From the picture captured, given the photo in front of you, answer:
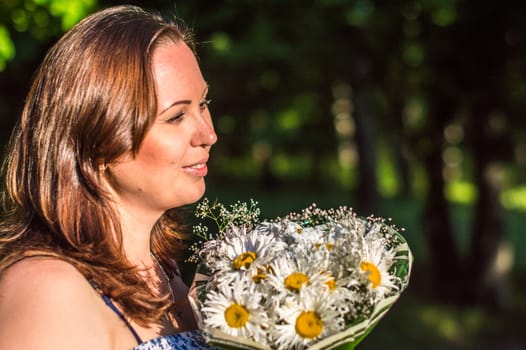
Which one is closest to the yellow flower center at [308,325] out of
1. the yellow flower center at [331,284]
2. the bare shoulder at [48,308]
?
the yellow flower center at [331,284]

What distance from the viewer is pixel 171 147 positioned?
7.61ft

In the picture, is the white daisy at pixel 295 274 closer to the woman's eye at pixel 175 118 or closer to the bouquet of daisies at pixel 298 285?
the bouquet of daisies at pixel 298 285

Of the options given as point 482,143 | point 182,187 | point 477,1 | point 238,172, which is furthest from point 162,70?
point 238,172

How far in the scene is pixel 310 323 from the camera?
2.02 meters

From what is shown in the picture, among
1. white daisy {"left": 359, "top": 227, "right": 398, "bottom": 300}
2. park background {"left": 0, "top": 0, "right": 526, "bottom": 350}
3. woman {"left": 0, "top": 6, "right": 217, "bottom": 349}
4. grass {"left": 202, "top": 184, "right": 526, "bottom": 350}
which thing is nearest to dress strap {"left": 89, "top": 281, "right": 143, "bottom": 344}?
woman {"left": 0, "top": 6, "right": 217, "bottom": 349}

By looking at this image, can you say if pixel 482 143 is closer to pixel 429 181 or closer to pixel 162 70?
pixel 429 181

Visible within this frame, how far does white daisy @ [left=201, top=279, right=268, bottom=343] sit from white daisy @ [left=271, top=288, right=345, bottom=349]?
5 centimetres

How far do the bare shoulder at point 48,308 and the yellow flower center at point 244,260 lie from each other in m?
0.45

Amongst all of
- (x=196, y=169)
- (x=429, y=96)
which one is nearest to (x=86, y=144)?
(x=196, y=169)

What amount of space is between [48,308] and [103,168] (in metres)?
0.54

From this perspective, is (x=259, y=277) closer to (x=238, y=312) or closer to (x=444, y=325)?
(x=238, y=312)

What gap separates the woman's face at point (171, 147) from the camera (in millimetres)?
2297

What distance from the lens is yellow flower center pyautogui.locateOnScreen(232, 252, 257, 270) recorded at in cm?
219

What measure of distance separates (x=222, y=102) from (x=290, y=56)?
392cm
